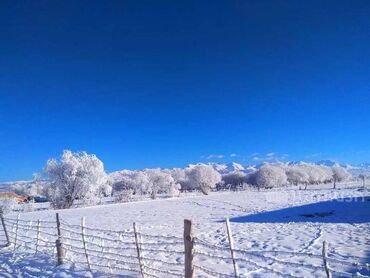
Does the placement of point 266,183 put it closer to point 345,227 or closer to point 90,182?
point 90,182

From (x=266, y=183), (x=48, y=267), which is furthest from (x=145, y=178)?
(x=48, y=267)

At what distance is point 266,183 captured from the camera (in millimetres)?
100062

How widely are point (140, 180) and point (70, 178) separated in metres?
50.7

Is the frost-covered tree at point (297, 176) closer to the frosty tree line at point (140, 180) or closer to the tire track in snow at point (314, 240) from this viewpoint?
the frosty tree line at point (140, 180)

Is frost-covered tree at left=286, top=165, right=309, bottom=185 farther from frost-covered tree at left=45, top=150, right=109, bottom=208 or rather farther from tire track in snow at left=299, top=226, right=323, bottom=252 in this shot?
tire track in snow at left=299, top=226, right=323, bottom=252

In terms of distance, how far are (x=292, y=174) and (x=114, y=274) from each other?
11145 centimetres

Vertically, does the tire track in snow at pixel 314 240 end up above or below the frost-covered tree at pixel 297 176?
below

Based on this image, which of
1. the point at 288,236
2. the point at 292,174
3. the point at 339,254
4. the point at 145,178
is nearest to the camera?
the point at 339,254

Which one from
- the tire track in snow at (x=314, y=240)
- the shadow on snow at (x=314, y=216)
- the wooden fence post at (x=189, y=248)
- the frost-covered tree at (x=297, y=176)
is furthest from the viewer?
the frost-covered tree at (x=297, y=176)

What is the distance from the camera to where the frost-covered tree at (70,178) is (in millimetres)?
43312

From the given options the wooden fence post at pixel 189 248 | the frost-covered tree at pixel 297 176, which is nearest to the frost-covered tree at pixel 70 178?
the wooden fence post at pixel 189 248

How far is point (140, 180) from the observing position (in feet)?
306

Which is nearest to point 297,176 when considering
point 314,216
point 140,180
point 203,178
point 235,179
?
point 235,179

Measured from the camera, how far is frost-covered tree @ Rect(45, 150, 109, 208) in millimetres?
43312
